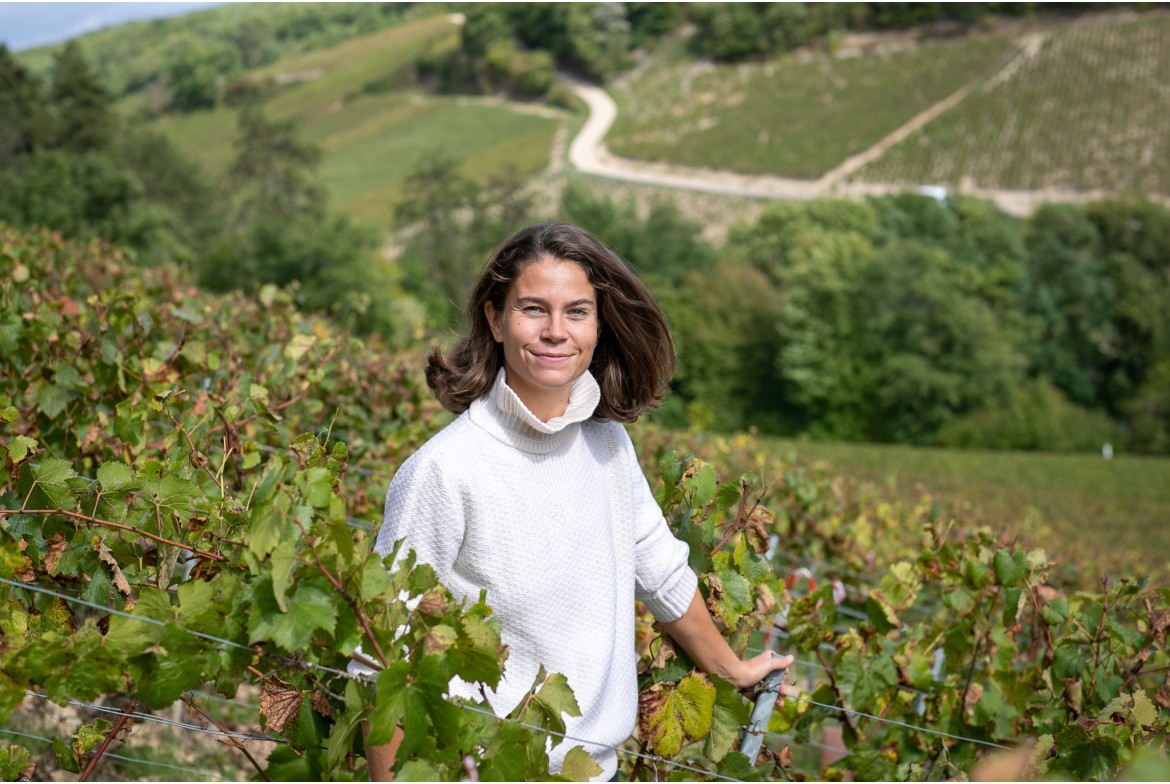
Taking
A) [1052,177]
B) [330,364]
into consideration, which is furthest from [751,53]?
[330,364]

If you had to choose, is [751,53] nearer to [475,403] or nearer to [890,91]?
[890,91]

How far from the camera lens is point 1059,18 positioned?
266 feet

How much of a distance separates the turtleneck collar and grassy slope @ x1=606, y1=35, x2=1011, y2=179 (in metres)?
68.2

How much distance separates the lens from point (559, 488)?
1.99 meters

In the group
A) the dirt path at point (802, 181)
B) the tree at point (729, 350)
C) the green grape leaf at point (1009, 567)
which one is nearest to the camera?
the green grape leaf at point (1009, 567)

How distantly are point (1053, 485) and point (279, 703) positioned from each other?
115ft

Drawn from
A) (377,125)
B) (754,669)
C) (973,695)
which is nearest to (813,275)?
(377,125)

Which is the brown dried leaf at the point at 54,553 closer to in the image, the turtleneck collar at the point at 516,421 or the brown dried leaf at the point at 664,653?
the turtleneck collar at the point at 516,421

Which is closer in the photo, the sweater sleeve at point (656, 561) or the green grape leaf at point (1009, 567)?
the sweater sleeve at point (656, 561)

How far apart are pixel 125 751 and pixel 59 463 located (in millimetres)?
2105

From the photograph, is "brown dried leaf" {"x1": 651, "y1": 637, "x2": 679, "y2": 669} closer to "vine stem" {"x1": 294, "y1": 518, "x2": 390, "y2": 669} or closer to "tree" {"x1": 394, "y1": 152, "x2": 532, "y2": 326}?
"vine stem" {"x1": 294, "y1": 518, "x2": 390, "y2": 669}

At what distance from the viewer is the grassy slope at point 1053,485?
2519cm

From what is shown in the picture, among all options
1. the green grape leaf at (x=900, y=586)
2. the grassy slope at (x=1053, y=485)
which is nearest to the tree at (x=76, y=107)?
the grassy slope at (x=1053, y=485)

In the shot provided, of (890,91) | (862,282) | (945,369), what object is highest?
(890,91)
